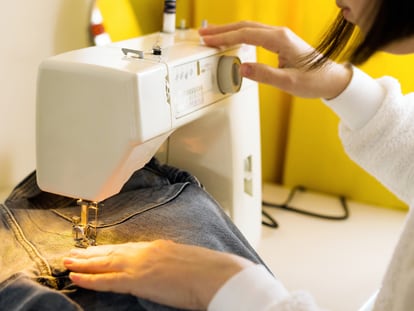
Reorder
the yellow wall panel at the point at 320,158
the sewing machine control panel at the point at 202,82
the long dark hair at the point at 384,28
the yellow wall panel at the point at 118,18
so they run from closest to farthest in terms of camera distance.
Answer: the long dark hair at the point at 384,28, the sewing machine control panel at the point at 202,82, the yellow wall panel at the point at 118,18, the yellow wall panel at the point at 320,158

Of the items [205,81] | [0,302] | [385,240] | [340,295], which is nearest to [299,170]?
[385,240]

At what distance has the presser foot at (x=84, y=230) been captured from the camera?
0.71 metres

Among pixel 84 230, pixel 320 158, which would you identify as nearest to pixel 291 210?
pixel 320 158

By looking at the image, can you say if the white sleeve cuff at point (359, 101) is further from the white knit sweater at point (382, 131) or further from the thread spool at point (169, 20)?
the thread spool at point (169, 20)

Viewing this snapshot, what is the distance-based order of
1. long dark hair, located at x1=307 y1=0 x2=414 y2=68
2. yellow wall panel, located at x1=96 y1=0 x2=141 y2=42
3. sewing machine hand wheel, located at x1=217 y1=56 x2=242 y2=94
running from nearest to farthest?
long dark hair, located at x1=307 y1=0 x2=414 y2=68 → sewing machine hand wheel, located at x1=217 y1=56 x2=242 y2=94 → yellow wall panel, located at x1=96 y1=0 x2=141 y2=42

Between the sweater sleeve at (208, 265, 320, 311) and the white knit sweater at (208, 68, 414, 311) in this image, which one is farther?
the white knit sweater at (208, 68, 414, 311)

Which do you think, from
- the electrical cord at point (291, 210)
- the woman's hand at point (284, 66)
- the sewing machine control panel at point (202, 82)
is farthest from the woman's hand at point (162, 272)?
the electrical cord at point (291, 210)

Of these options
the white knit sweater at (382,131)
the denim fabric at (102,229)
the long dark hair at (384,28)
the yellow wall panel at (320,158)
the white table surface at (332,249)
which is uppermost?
the long dark hair at (384,28)

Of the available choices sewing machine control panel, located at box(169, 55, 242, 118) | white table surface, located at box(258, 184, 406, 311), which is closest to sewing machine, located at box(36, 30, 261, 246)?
sewing machine control panel, located at box(169, 55, 242, 118)

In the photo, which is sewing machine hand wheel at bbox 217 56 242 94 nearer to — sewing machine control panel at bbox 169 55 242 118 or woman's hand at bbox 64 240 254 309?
sewing machine control panel at bbox 169 55 242 118

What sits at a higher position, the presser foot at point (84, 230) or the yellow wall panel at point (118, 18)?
the yellow wall panel at point (118, 18)

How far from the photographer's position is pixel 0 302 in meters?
0.59

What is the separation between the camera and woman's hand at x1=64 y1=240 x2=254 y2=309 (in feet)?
1.98

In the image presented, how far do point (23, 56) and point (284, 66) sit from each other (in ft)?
1.39
